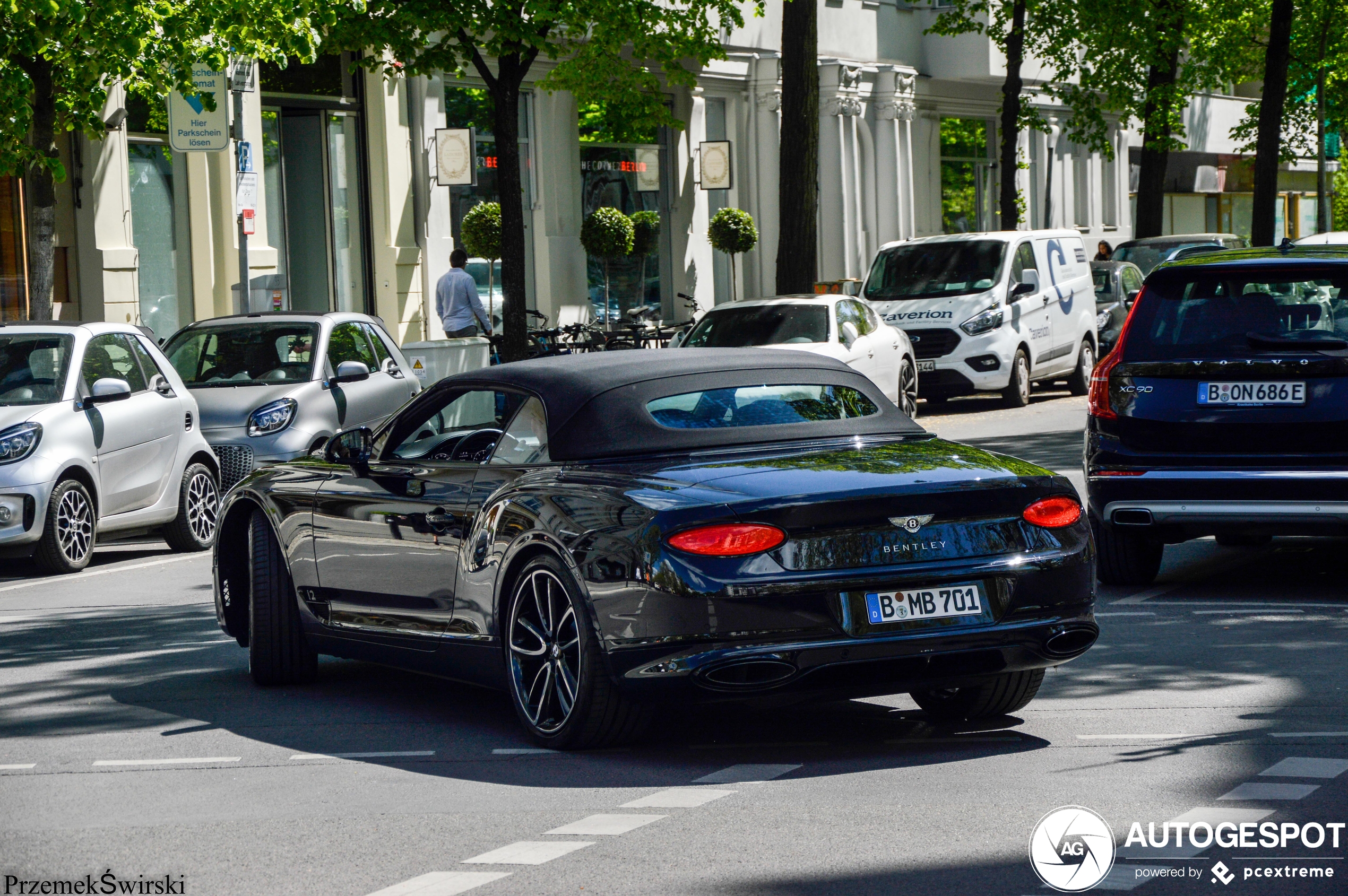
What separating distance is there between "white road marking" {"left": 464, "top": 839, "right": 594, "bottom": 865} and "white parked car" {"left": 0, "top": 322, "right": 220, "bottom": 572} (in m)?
7.87

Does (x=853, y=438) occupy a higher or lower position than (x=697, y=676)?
higher

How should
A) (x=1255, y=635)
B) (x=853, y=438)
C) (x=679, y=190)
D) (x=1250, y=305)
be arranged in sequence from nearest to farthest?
(x=853, y=438), (x=1255, y=635), (x=1250, y=305), (x=679, y=190)

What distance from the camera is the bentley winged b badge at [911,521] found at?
6.58 m

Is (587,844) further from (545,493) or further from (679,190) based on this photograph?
(679,190)

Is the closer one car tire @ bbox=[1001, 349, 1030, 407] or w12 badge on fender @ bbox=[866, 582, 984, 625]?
w12 badge on fender @ bbox=[866, 582, 984, 625]

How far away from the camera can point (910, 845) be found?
18.3 feet

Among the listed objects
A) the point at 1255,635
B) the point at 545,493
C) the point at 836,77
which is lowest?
the point at 1255,635

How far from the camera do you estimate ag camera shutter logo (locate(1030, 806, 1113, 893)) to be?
5188 mm

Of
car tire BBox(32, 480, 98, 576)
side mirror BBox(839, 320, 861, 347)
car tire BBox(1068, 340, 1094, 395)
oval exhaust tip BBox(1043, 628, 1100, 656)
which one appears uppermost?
oval exhaust tip BBox(1043, 628, 1100, 656)

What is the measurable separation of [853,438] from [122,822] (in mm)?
2821

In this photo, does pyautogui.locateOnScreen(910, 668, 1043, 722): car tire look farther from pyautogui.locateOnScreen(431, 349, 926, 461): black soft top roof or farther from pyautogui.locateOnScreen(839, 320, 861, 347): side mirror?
pyautogui.locateOnScreen(839, 320, 861, 347): side mirror

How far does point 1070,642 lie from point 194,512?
895 centimetres

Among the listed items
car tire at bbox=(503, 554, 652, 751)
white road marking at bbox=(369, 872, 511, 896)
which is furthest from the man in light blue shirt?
white road marking at bbox=(369, 872, 511, 896)

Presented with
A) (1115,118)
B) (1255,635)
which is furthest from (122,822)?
(1115,118)
